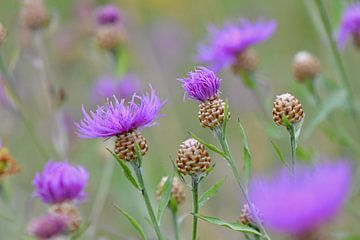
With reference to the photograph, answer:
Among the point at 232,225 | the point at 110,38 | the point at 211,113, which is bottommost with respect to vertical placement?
the point at 232,225

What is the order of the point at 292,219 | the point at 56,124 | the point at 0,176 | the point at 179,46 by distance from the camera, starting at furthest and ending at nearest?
1. the point at 179,46
2. the point at 56,124
3. the point at 0,176
4. the point at 292,219

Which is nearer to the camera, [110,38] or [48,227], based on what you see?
[48,227]

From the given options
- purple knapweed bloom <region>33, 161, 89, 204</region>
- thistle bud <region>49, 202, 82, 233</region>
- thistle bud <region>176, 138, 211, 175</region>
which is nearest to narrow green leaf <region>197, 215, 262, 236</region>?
thistle bud <region>176, 138, 211, 175</region>

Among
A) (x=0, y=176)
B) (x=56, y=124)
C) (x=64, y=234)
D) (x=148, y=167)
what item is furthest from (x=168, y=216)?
(x=64, y=234)

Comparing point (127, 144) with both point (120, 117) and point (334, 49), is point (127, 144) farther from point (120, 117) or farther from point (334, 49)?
point (334, 49)

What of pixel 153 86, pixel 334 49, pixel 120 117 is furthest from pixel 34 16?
pixel 153 86

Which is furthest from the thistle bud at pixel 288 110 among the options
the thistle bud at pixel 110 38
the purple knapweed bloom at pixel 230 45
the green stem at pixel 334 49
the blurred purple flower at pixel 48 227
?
the thistle bud at pixel 110 38

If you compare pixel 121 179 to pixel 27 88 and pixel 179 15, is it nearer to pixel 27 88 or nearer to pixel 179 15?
pixel 27 88
